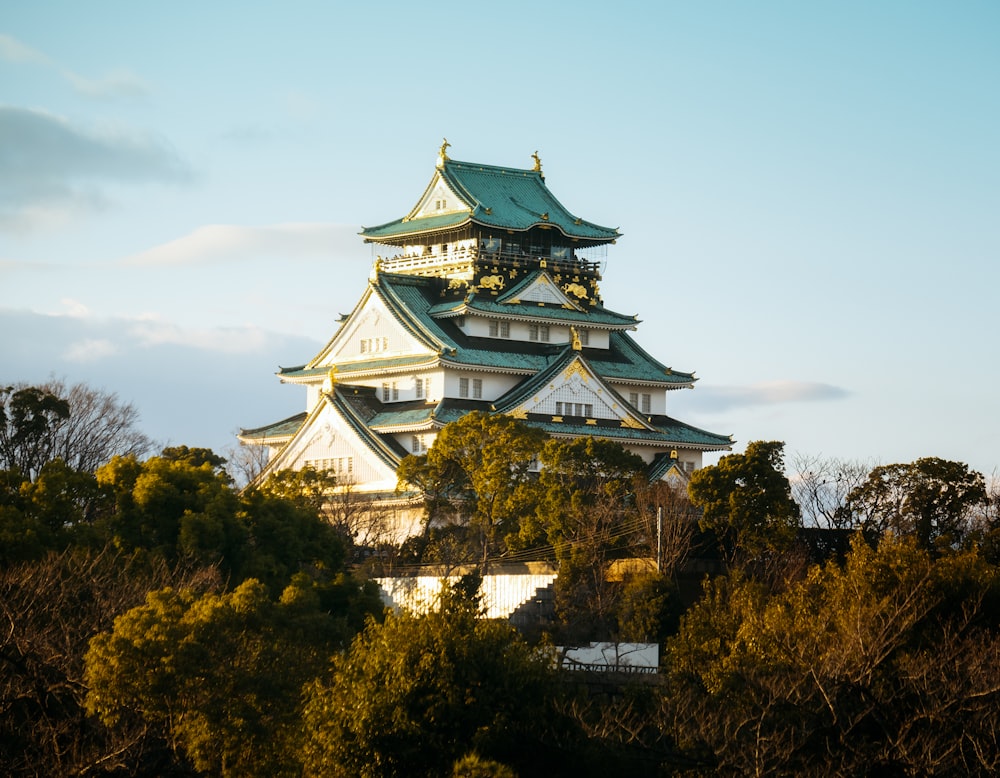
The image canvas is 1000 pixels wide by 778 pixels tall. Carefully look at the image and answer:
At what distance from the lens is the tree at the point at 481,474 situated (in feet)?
193

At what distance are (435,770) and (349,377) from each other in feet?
130

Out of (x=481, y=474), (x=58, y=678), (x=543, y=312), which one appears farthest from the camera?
(x=543, y=312)

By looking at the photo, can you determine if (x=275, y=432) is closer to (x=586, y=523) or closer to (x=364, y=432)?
(x=364, y=432)

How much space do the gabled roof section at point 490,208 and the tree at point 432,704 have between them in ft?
130

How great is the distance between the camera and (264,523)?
1978 inches

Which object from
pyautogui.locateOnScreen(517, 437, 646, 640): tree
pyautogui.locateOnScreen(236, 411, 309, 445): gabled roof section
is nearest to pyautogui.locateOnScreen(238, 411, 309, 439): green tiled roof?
pyautogui.locateOnScreen(236, 411, 309, 445): gabled roof section

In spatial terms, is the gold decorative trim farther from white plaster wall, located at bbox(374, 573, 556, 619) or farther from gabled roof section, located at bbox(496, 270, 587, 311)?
white plaster wall, located at bbox(374, 573, 556, 619)

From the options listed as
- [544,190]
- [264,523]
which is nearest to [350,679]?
[264,523]

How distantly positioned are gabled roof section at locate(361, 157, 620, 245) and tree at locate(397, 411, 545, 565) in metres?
14.8

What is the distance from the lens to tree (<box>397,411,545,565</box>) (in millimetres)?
58969

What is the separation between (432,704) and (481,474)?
84.4ft

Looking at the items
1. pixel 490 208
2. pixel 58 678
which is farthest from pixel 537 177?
pixel 58 678

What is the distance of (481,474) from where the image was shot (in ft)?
195

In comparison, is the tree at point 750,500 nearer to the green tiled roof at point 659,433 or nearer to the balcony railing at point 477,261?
the green tiled roof at point 659,433
